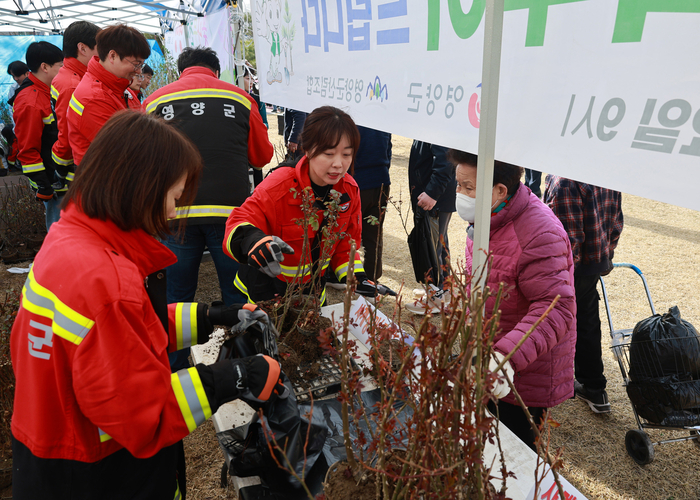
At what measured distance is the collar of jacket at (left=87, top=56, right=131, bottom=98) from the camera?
3.09 m

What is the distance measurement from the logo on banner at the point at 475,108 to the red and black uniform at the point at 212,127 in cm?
168


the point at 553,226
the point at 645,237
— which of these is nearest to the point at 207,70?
the point at 553,226

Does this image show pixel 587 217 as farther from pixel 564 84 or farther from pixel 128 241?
pixel 128 241

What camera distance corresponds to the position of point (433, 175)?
12.1 ft

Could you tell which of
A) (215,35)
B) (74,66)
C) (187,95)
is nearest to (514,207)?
(187,95)

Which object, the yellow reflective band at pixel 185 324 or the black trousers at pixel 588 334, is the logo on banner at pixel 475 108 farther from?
the black trousers at pixel 588 334

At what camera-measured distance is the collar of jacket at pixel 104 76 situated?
3.09 metres

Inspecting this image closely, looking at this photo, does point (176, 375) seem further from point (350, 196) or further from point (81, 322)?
point (350, 196)

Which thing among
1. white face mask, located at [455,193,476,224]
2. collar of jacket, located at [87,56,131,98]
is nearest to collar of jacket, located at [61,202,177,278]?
white face mask, located at [455,193,476,224]

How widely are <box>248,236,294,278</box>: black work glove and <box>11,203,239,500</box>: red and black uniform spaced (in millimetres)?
663

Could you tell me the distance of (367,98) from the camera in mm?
2027

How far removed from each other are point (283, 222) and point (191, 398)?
119 centimetres

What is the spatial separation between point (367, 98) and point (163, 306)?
3.97 feet

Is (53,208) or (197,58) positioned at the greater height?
(197,58)
